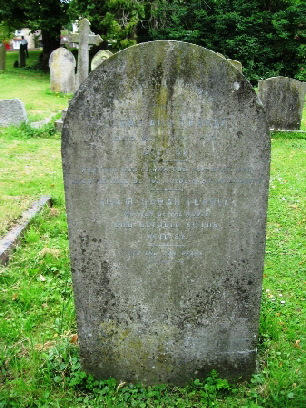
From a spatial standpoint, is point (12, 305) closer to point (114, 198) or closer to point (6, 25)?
point (114, 198)

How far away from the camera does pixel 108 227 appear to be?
2.70 meters

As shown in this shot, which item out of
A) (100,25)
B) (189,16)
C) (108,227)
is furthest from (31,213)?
(189,16)

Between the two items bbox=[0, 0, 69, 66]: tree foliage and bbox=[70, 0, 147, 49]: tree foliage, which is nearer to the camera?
bbox=[70, 0, 147, 49]: tree foliage

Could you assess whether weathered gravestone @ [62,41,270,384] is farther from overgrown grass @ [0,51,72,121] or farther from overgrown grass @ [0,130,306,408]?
overgrown grass @ [0,51,72,121]

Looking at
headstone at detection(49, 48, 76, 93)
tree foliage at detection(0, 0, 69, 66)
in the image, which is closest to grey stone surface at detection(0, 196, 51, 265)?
headstone at detection(49, 48, 76, 93)

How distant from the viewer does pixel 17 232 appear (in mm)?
4852

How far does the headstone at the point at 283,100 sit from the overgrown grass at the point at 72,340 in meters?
6.68

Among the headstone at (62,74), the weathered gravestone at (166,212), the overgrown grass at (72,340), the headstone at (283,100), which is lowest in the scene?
the overgrown grass at (72,340)

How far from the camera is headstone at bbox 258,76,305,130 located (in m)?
11.4

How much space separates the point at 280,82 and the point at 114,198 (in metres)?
10.2

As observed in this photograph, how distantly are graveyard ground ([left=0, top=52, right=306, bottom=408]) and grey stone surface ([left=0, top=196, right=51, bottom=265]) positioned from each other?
90mm

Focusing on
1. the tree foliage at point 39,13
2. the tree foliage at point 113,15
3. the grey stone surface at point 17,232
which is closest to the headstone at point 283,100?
the grey stone surface at point 17,232

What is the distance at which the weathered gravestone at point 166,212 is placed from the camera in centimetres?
245

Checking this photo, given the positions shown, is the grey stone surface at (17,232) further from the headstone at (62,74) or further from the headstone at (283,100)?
the headstone at (62,74)
